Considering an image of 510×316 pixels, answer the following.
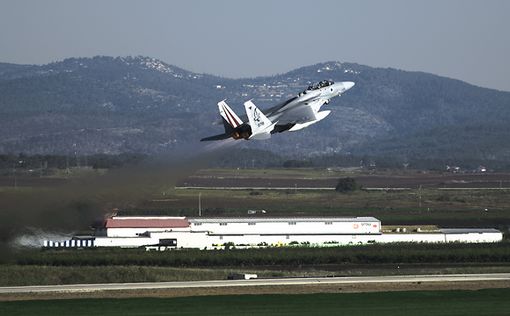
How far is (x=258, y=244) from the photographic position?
102125mm

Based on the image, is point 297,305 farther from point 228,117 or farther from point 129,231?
point 129,231

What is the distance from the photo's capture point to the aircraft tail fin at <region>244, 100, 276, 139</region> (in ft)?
219

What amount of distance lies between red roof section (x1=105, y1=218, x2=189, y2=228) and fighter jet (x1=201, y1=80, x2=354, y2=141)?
3195 cm

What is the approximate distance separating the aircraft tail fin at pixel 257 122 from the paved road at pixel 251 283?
8.32m

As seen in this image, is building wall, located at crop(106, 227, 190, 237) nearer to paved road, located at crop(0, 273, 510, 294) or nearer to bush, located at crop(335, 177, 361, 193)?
paved road, located at crop(0, 273, 510, 294)

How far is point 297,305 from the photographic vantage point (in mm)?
61156

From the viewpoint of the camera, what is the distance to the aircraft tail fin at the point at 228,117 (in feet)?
218

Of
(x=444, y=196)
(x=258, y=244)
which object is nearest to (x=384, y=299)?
(x=258, y=244)

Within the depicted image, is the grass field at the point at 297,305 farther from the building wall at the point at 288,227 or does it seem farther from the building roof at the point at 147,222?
the building wall at the point at 288,227

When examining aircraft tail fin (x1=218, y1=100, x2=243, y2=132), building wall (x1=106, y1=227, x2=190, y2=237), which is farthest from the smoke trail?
building wall (x1=106, y1=227, x2=190, y2=237)

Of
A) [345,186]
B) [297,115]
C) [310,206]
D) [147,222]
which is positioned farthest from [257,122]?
[345,186]

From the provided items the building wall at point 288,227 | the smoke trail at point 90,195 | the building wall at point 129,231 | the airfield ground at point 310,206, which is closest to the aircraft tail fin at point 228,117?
the airfield ground at point 310,206

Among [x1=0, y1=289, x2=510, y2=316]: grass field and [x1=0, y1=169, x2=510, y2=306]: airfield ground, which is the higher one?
[x1=0, y1=169, x2=510, y2=306]: airfield ground

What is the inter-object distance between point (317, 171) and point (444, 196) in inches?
1891
